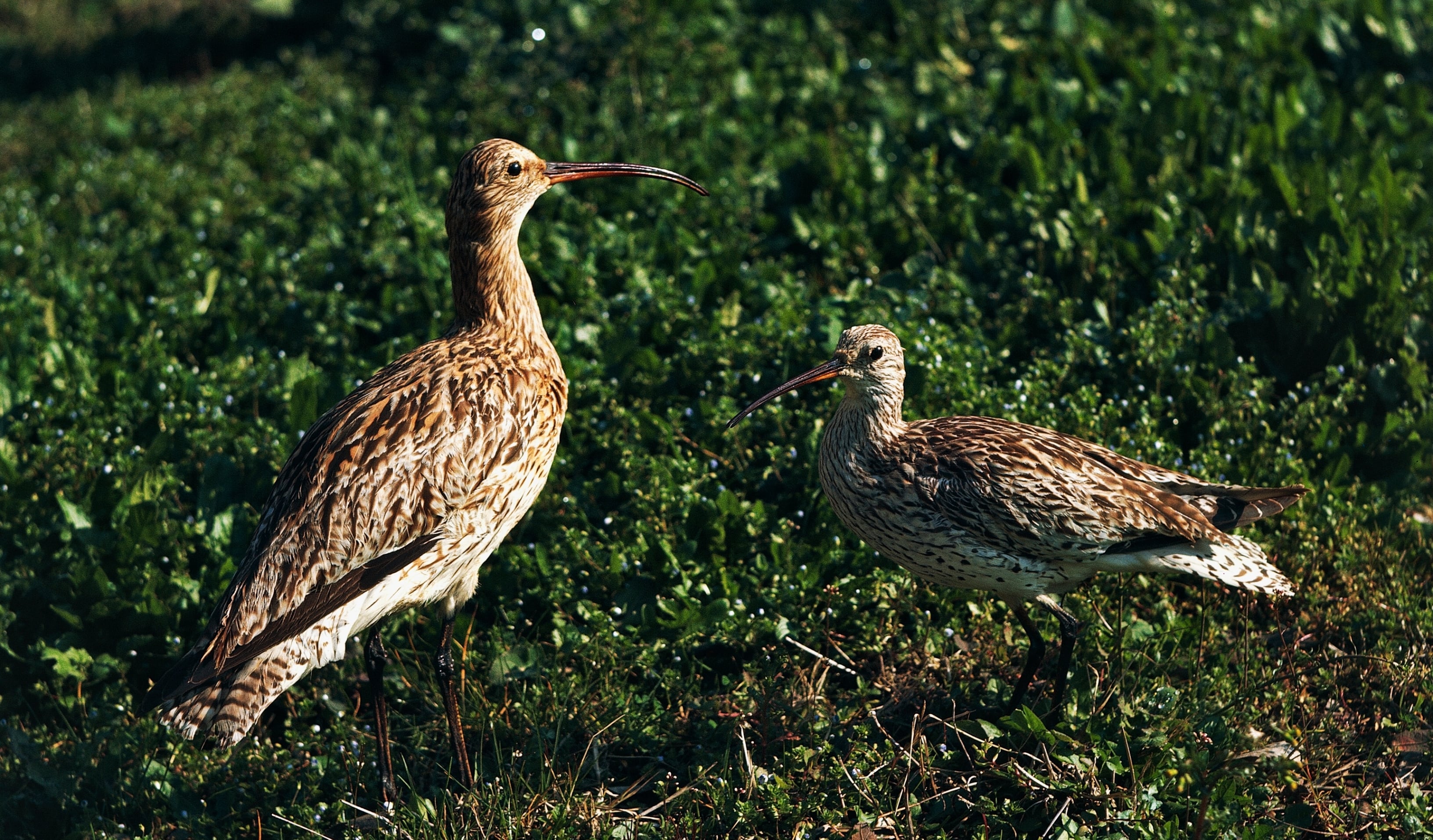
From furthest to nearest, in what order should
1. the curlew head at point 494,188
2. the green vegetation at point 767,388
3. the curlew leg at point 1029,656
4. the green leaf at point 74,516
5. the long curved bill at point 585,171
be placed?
1. the green leaf at point 74,516
2. the long curved bill at point 585,171
3. the curlew head at point 494,188
4. the curlew leg at point 1029,656
5. the green vegetation at point 767,388

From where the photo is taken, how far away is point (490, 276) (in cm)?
593

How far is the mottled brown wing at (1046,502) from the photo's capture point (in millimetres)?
5090

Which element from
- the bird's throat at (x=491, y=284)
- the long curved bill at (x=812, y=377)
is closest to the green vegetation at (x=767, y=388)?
the long curved bill at (x=812, y=377)

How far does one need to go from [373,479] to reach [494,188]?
146 centimetres

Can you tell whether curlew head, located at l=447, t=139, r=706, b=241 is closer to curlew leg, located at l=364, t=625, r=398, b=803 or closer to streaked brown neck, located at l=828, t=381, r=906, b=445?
streaked brown neck, located at l=828, t=381, r=906, b=445

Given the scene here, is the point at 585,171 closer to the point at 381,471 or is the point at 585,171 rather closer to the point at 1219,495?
the point at 381,471

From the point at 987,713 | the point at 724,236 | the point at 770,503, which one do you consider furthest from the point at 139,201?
the point at 987,713

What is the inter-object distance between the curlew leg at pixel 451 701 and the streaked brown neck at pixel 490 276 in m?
1.33

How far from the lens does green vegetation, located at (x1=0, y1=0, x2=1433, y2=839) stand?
513 centimetres

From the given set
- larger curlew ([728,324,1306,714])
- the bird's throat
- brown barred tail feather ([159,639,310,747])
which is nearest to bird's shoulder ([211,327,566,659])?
A: brown barred tail feather ([159,639,310,747])

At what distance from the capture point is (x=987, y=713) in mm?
5258

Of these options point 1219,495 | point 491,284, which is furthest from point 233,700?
point 1219,495

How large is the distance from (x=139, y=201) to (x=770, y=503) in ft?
18.7

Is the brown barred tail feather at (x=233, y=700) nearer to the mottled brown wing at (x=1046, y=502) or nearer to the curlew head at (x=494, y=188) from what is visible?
the curlew head at (x=494, y=188)
